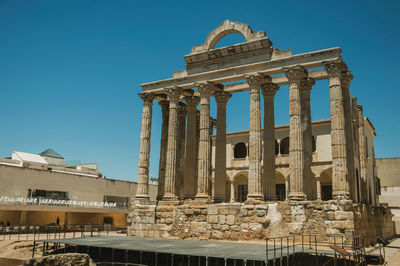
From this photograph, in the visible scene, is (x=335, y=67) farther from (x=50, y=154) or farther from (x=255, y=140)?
(x=50, y=154)

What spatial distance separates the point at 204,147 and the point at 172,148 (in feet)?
9.31

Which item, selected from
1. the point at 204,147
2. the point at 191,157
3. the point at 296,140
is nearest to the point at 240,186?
the point at 191,157

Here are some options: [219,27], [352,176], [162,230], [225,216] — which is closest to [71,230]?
[162,230]

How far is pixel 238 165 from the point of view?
38.7 m

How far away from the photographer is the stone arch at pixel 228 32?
24484 mm

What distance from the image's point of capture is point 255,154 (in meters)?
22.8

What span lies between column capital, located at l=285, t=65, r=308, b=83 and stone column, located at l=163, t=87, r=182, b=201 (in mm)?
8295

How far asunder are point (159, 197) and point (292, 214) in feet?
37.8

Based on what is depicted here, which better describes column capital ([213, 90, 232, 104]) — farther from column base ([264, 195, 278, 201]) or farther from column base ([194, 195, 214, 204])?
column base ([264, 195, 278, 201])

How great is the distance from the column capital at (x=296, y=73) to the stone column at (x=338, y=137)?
4.67ft

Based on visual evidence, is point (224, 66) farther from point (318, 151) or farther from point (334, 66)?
point (318, 151)

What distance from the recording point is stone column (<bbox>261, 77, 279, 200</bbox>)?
23125 millimetres

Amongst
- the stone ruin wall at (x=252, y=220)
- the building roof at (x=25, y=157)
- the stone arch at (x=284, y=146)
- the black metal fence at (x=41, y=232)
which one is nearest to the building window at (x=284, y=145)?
the stone arch at (x=284, y=146)

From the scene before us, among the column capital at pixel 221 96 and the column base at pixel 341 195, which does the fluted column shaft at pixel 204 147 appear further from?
the column base at pixel 341 195
